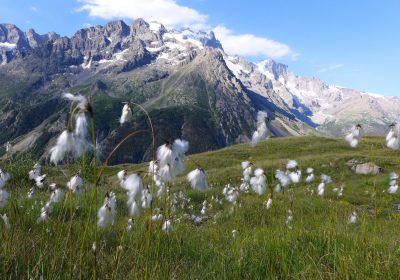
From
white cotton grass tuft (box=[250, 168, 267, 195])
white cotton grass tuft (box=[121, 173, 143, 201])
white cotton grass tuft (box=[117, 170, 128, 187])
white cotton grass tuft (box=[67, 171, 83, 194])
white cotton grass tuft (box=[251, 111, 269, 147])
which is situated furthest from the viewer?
white cotton grass tuft (box=[250, 168, 267, 195])

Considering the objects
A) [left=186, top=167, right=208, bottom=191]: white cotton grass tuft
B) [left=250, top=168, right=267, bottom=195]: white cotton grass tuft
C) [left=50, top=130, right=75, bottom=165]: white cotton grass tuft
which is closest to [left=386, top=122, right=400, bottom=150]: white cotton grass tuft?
[left=250, top=168, right=267, bottom=195]: white cotton grass tuft

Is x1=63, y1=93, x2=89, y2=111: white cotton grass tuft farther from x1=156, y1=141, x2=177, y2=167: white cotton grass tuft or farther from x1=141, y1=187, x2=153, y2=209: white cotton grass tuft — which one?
x1=141, y1=187, x2=153, y2=209: white cotton grass tuft

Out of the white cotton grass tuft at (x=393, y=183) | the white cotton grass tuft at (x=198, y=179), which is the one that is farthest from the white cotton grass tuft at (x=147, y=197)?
the white cotton grass tuft at (x=393, y=183)

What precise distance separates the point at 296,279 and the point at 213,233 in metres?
3.22

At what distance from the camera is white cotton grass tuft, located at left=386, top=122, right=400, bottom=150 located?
3.97m

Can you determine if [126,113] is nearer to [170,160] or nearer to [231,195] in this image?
[170,160]

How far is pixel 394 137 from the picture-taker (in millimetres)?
4070

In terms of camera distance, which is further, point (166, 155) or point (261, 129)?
point (261, 129)

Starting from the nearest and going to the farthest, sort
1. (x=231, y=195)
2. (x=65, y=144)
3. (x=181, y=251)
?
1. (x=65, y=144)
2. (x=181, y=251)
3. (x=231, y=195)

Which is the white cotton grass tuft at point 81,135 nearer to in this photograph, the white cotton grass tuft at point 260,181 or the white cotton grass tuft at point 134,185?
the white cotton grass tuft at point 134,185

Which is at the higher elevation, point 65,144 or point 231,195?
point 65,144

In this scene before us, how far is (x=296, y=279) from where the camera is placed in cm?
381

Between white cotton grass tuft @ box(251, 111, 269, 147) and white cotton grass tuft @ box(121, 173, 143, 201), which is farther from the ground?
white cotton grass tuft @ box(251, 111, 269, 147)

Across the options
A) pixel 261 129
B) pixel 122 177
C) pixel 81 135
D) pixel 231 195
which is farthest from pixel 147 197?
pixel 231 195
